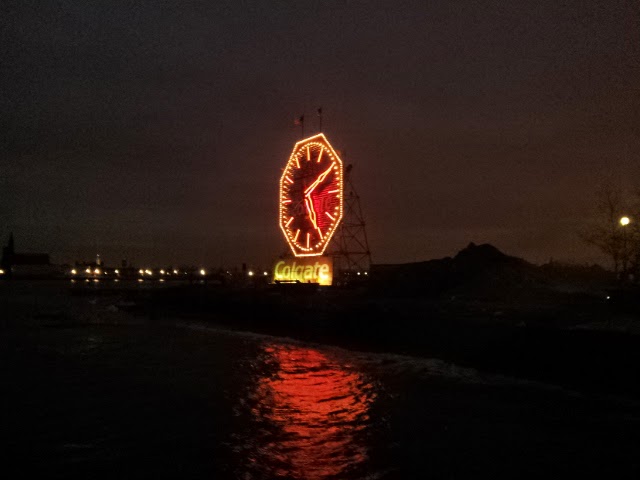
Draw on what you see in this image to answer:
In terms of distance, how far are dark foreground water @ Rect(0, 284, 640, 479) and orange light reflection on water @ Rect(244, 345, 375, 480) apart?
41 millimetres

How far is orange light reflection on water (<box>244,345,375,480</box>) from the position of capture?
927cm

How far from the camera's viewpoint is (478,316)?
24312 mm

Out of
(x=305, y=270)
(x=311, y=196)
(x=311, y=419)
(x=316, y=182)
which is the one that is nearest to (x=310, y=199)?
(x=311, y=196)

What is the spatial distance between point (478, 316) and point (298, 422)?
14662 millimetres

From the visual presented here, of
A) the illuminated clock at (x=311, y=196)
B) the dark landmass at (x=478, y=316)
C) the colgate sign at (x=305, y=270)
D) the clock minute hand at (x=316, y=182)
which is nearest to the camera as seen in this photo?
the dark landmass at (x=478, y=316)

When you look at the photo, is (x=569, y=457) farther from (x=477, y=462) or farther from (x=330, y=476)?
(x=330, y=476)

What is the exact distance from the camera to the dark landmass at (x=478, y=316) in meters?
16.7

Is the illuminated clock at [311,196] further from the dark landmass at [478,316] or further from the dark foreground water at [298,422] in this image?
the dark foreground water at [298,422]

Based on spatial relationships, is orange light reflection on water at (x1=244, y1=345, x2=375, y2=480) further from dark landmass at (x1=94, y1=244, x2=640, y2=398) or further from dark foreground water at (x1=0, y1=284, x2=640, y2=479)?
dark landmass at (x1=94, y1=244, x2=640, y2=398)

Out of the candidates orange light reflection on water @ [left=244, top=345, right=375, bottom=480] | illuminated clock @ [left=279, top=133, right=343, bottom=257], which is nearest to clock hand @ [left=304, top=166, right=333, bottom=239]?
illuminated clock @ [left=279, top=133, right=343, bottom=257]

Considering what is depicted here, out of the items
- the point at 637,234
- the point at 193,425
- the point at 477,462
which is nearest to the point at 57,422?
the point at 193,425

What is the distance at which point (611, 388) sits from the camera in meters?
15.2

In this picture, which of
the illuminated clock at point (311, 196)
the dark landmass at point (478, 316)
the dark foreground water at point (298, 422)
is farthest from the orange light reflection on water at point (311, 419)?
the illuminated clock at point (311, 196)

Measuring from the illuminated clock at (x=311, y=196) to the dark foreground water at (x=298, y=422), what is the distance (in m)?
23.6
